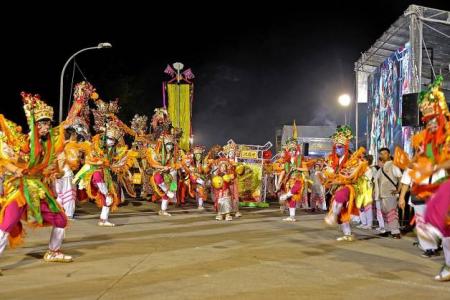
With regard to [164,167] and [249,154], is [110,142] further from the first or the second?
[249,154]

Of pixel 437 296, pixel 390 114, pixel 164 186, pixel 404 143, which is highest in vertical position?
pixel 390 114

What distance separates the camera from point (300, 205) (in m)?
17.2

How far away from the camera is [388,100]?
16.0m

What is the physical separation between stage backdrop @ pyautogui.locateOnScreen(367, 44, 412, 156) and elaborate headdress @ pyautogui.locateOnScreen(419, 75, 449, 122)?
21.0 ft

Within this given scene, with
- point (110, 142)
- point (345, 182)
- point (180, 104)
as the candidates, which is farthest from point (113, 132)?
point (180, 104)

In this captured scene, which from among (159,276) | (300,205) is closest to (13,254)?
(159,276)

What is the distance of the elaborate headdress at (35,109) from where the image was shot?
6.15m

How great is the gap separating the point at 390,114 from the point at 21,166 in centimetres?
1230

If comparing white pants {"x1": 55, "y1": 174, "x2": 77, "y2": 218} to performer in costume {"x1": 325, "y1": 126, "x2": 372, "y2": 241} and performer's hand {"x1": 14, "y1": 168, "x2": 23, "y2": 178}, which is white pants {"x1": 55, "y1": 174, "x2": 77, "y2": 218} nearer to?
performer's hand {"x1": 14, "y1": 168, "x2": 23, "y2": 178}

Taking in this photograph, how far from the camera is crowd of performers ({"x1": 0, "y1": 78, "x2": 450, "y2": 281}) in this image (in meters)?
5.89

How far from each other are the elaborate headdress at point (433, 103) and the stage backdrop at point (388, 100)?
6.41 metres

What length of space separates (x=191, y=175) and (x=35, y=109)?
1070 centimetres

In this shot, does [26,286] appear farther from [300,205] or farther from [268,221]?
[300,205]

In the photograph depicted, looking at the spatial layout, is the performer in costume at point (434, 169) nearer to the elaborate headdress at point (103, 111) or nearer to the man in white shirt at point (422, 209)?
the man in white shirt at point (422, 209)
